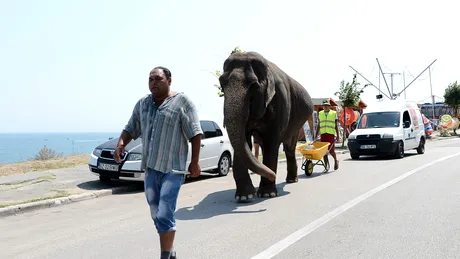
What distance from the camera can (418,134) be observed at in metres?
20.7

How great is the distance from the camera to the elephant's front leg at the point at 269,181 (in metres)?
9.48

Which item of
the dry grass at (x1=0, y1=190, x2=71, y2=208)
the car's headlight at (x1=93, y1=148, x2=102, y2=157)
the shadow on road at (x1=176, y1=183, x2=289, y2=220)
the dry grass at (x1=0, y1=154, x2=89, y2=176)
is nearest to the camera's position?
the shadow on road at (x1=176, y1=183, x2=289, y2=220)

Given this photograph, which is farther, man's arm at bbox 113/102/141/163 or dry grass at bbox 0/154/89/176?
dry grass at bbox 0/154/89/176

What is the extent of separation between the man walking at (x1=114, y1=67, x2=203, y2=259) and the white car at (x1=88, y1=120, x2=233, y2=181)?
253 inches

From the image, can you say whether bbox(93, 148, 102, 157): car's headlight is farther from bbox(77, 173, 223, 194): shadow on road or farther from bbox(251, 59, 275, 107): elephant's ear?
bbox(251, 59, 275, 107): elephant's ear

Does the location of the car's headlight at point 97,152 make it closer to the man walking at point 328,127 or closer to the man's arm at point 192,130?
the man walking at point 328,127

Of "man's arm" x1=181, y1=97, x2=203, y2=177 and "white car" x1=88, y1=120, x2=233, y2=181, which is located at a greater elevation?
"man's arm" x1=181, y1=97, x2=203, y2=177

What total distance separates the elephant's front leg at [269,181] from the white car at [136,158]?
3057 millimetres

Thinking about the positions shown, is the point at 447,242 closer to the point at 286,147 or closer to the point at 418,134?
the point at 286,147

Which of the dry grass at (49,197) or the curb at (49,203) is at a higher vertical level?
the dry grass at (49,197)

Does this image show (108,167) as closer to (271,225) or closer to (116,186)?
(116,186)

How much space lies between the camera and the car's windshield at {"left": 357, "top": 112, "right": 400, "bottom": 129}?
19.5 metres

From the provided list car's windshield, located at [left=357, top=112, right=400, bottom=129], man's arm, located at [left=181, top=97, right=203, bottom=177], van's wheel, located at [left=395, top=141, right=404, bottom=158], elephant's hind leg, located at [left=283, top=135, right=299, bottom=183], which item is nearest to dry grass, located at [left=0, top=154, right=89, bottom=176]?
elephant's hind leg, located at [left=283, top=135, right=299, bottom=183]

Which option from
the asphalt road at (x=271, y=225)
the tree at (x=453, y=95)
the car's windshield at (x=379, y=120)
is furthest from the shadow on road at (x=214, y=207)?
the tree at (x=453, y=95)
